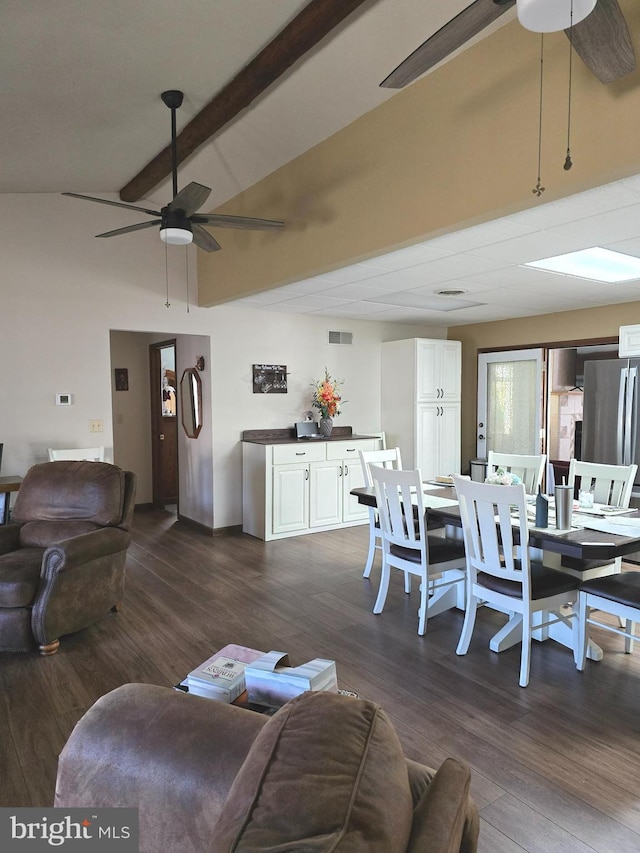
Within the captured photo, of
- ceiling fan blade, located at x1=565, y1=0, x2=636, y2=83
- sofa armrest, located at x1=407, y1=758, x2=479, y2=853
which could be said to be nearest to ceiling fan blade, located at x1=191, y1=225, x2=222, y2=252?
ceiling fan blade, located at x1=565, y1=0, x2=636, y2=83

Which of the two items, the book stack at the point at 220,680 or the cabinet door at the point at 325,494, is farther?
the cabinet door at the point at 325,494

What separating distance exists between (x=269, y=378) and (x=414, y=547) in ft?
10.5

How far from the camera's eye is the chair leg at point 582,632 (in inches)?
118

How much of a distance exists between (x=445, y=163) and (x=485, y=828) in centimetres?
301

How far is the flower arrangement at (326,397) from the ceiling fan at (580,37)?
467cm

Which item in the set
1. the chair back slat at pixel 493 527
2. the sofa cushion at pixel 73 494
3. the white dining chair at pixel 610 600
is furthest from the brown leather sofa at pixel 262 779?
the sofa cushion at pixel 73 494

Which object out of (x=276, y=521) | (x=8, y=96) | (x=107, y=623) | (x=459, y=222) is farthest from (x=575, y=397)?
(x=8, y=96)

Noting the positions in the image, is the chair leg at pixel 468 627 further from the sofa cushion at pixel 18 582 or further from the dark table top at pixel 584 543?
the sofa cushion at pixel 18 582

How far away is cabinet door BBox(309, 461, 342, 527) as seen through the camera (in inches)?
237

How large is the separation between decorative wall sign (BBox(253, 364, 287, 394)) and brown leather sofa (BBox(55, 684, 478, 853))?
4955 millimetres

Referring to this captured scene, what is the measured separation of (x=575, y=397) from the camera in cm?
688

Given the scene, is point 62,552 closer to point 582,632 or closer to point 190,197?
point 190,197

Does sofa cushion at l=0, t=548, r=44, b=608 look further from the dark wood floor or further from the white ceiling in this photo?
the white ceiling

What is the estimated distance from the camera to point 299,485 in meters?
5.93
